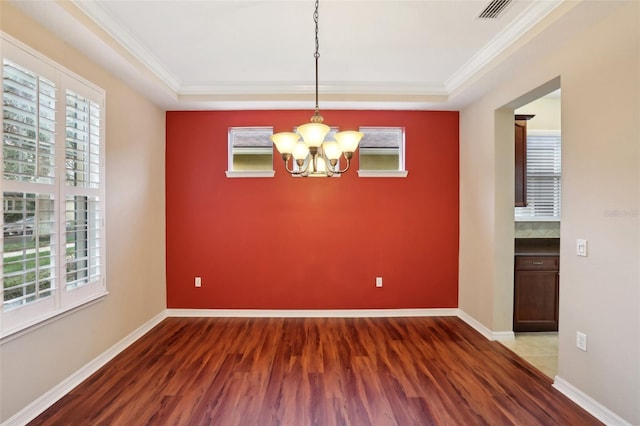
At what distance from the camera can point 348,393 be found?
226 centimetres

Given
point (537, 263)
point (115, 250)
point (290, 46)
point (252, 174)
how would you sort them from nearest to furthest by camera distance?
point (290, 46), point (115, 250), point (537, 263), point (252, 174)

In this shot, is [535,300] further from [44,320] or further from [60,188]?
[60,188]

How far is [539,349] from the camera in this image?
299 centimetres

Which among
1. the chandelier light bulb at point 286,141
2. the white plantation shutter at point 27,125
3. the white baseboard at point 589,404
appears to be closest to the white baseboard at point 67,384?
the white plantation shutter at point 27,125

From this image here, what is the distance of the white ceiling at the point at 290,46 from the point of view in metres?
2.16

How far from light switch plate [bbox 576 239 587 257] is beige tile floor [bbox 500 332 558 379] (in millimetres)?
1169

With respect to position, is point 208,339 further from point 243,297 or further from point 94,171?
point 94,171

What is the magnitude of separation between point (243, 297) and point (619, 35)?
4300mm

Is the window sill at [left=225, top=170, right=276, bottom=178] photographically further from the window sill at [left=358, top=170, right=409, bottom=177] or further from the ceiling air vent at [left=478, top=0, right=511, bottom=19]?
the ceiling air vent at [left=478, top=0, right=511, bottom=19]

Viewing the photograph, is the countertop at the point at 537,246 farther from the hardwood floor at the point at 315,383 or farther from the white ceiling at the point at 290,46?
the white ceiling at the point at 290,46

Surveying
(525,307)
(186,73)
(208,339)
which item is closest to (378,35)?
(186,73)

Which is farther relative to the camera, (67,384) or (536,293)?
(536,293)

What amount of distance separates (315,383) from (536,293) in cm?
273

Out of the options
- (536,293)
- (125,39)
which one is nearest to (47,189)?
(125,39)
